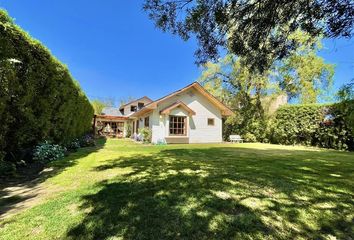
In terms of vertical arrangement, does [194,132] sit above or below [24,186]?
above

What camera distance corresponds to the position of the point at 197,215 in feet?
10.9

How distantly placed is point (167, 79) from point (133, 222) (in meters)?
46.6

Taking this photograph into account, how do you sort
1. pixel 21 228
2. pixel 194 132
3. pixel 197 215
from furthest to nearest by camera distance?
1. pixel 194 132
2. pixel 197 215
3. pixel 21 228

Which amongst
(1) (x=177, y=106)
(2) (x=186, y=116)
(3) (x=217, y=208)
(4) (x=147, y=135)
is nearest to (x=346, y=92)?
(3) (x=217, y=208)

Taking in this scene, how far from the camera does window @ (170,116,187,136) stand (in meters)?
20.3

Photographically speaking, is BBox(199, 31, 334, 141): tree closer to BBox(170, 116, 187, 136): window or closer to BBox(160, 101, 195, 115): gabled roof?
BBox(160, 101, 195, 115): gabled roof

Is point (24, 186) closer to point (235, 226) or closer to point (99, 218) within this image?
point (99, 218)

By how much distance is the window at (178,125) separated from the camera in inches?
800

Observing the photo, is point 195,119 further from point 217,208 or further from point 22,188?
point 217,208

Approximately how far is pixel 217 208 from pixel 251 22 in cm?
365

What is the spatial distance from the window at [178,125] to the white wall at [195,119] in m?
0.40

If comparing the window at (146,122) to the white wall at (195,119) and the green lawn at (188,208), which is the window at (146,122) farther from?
the green lawn at (188,208)

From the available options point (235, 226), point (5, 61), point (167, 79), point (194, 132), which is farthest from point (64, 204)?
point (167, 79)

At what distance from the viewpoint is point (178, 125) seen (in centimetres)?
2058
